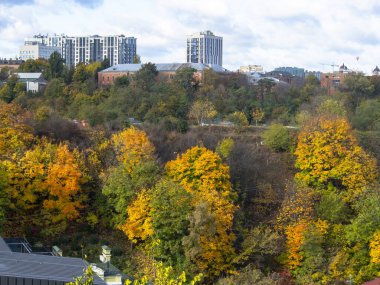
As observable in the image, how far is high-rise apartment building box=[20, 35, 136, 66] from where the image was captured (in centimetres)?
8719

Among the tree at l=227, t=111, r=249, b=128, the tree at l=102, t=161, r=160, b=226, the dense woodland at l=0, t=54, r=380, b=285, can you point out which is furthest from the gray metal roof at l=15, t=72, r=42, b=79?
the tree at l=102, t=161, r=160, b=226

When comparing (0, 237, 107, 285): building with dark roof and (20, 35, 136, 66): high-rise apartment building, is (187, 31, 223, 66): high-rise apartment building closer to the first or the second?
(20, 35, 136, 66): high-rise apartment building

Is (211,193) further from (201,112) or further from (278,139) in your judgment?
(201,112)

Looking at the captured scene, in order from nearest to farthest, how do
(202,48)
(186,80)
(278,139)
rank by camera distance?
(278,139)
(186,80)
(202,48)

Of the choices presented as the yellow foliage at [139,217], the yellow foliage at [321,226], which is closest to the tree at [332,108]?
the yellow foliage at [321,226]

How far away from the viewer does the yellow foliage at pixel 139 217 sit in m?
23.2

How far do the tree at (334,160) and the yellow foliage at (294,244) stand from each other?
12.5ft

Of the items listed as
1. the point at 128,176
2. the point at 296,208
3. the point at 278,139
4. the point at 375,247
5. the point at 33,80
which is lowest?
the point at 375,247

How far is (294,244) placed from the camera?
23.7m

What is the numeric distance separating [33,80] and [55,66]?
2393mm

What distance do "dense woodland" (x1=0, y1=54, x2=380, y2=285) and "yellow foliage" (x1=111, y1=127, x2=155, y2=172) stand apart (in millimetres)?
56

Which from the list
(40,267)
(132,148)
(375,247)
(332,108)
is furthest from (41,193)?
(332,108)

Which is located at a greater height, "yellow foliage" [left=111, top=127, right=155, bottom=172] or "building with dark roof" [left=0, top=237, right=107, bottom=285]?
"yellow foliage" [left=111, top=127, right=155, bottom=172]

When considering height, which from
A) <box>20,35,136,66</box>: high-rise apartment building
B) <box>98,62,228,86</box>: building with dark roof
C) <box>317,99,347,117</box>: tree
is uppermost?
<box>20,35,136,66</box>: high-rise apartment building
